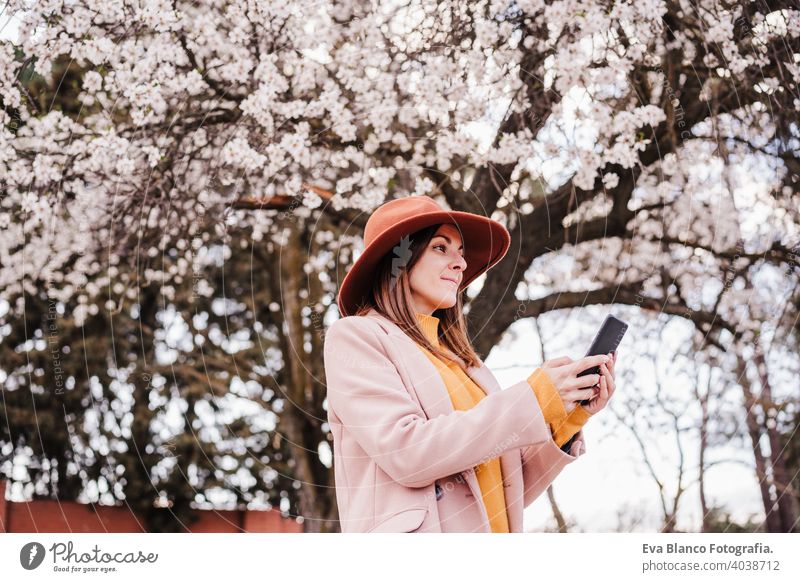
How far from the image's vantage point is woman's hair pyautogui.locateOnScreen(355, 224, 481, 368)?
1.55 m

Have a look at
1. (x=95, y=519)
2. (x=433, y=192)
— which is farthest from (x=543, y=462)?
(x=95, y=519)

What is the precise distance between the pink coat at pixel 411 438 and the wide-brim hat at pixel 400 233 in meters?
0.13

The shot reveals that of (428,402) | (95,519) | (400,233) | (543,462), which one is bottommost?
(95,519)

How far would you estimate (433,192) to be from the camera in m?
3.35

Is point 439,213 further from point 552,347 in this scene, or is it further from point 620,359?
point 620,359

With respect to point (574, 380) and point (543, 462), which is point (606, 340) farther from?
point (543, 462)

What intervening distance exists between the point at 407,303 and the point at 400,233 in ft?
0.41

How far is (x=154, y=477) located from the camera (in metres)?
5.05

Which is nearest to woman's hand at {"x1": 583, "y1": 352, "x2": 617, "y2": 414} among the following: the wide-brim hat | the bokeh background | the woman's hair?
the woman's hair

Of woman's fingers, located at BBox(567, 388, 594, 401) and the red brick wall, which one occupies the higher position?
woman's fingers, located at BBox(567, 388, 594, 401)

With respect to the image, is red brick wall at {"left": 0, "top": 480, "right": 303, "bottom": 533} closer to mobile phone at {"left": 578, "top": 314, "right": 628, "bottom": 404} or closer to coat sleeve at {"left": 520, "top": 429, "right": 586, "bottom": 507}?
coat sleeve at {"left": 520, "top": 429, "right": 586, "bottom": 507}

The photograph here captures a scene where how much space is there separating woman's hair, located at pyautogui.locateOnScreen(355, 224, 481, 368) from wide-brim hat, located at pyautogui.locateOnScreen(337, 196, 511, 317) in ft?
0.04
